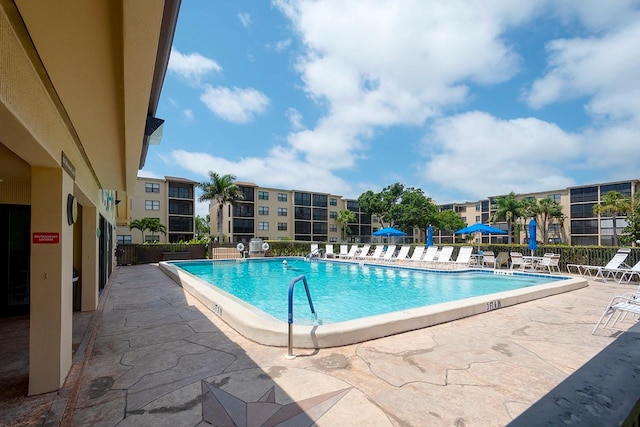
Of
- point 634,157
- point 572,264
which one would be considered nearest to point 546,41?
point 572,264

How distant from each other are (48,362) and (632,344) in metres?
4.86

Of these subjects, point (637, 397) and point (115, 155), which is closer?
point (637, 397)

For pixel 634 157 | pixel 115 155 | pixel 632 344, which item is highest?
pixel 634 157

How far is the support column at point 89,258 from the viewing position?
23.4 ft

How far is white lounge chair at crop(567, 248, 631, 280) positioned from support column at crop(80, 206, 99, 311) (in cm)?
1583

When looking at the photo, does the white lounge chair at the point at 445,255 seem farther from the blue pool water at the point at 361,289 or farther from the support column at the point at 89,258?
the support column at the point at 89,258

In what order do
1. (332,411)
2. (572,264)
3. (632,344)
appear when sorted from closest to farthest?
(632,344) < (332,411) < (572,264)

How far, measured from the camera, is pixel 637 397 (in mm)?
870

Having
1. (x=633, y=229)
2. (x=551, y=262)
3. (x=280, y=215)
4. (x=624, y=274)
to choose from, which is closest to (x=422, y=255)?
(x=551, y=262)

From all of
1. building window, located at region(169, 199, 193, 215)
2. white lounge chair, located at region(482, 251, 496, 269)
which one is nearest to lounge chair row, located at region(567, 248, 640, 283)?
white lounge chair, located at region(482, 251, 496, 269)

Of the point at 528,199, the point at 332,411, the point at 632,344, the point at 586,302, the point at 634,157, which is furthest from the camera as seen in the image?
the point at 528,199

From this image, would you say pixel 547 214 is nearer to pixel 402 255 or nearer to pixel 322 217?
pixel 322 217

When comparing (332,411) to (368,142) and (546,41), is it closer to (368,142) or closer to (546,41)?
(546,41)

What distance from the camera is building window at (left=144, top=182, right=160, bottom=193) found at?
1470 inches
